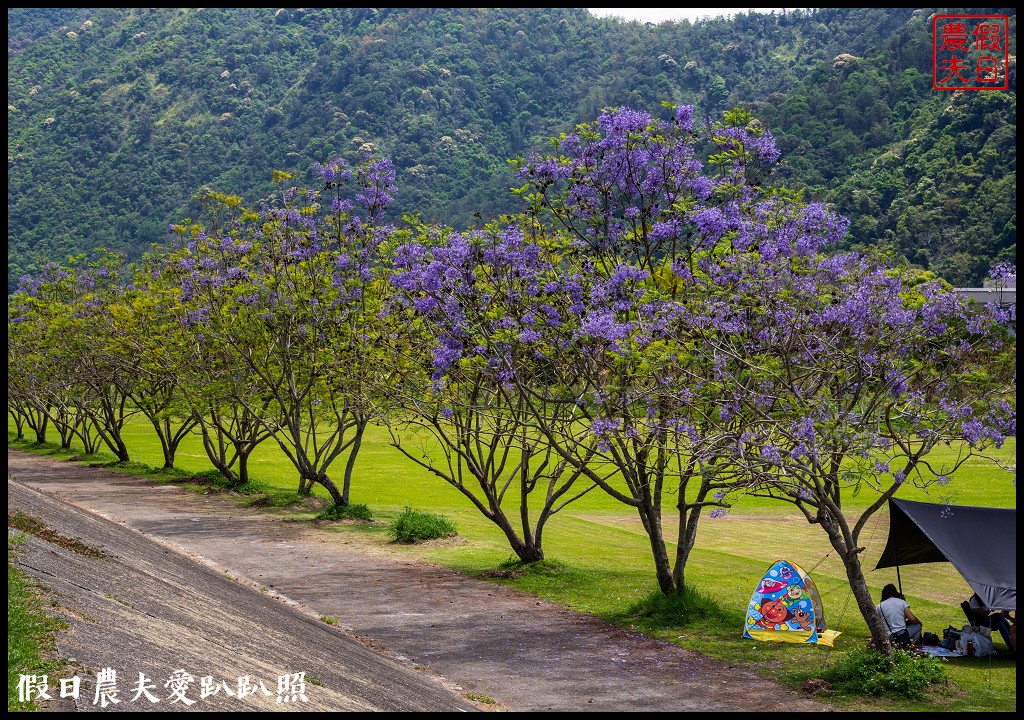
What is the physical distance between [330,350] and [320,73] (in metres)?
164

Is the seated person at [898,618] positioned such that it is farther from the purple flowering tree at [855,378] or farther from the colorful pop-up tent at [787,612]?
the purple flowering tree at [855,378]

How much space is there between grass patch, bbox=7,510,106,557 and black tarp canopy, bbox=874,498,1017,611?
13.6 m

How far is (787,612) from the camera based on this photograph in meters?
17.2

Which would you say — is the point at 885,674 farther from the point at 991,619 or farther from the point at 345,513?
the point at 345,513

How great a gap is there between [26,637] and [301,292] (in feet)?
61.3

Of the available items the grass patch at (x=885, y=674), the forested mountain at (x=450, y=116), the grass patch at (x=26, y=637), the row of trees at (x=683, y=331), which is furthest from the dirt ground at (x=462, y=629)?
the forested mountain at (x=450, y=116)

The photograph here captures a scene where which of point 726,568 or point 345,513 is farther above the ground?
point 345,513

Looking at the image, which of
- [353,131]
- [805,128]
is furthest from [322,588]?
[353,131]

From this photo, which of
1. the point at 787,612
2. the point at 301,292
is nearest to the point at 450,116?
the point at 301,292

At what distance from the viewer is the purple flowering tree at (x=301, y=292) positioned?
26.4 meters

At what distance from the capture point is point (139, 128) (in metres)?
160

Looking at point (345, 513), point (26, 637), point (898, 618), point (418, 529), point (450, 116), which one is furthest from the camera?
point (450, 116)

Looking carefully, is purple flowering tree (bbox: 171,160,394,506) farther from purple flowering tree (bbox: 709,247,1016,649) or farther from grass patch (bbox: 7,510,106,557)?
purple flowering tree (bbox: 709,247,1016,649)

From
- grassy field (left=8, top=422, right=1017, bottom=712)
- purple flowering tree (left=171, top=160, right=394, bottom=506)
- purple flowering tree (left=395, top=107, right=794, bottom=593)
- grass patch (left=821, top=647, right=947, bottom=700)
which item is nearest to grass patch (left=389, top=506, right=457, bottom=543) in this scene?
grassy field (left=8, top=422, right=1017, bottom=712)
